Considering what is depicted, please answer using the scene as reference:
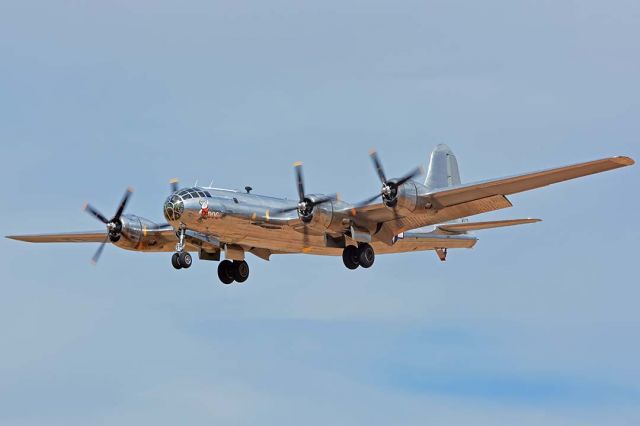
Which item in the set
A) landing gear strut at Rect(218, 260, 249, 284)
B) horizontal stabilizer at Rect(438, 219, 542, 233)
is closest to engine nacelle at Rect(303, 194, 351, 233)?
horizontal stabilizer at Rect(438, 219, 542, 233)

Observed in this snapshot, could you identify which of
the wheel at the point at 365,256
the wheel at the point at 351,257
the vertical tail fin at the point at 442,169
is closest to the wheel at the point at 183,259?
the wheel at the point at 351,257

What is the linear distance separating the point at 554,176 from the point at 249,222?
427 inches

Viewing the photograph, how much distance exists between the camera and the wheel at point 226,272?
144 ft

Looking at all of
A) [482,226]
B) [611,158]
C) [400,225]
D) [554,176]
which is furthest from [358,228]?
[611,158]

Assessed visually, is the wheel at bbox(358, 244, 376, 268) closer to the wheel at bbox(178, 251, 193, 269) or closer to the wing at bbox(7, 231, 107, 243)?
the wheel at bbox(178, 251, 193, 269)

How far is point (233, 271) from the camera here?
4394cm

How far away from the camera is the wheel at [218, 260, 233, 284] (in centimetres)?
4394

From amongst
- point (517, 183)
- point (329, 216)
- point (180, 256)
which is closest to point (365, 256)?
point (329, 216)

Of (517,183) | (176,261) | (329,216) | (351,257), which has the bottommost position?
(176,261)

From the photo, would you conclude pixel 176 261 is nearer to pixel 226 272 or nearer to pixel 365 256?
pixel 226 272

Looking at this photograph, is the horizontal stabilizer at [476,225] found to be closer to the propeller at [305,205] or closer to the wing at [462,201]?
the wing at [462,201]

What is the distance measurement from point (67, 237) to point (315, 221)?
521 inches

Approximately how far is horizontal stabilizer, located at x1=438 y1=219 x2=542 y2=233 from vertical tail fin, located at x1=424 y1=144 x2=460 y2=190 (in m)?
2.02

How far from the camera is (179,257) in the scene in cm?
3947
